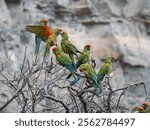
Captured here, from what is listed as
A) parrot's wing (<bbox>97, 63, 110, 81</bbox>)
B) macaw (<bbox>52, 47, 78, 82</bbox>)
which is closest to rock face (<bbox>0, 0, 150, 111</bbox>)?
macaw (<bbox>52, 47, 78, 82</bbox>)

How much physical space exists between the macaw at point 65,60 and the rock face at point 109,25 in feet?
20.1

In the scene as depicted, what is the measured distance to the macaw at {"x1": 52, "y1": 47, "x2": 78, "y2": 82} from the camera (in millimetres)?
5289

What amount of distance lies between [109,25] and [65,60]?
7.46 meters

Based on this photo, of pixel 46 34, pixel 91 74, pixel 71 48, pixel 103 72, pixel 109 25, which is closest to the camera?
pixel 91 74

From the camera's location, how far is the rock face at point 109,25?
12115 millimetres

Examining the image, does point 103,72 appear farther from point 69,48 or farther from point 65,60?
point 69,48

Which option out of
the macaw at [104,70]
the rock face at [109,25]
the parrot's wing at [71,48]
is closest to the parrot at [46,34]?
the parrot's wing at [71,48]

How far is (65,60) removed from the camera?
536 centimetres

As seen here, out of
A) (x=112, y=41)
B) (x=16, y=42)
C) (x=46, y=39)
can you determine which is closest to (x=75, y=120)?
(x=46, y=39)

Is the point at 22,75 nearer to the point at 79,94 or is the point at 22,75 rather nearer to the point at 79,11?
the point at 79,94

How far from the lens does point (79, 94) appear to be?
5.02 m

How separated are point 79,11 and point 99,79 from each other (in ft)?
24.2

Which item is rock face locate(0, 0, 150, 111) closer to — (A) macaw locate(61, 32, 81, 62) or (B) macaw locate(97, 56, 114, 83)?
(A) macaw locate(61, 32, 81, 62)

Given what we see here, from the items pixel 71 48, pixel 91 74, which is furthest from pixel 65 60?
pixel 91 74
